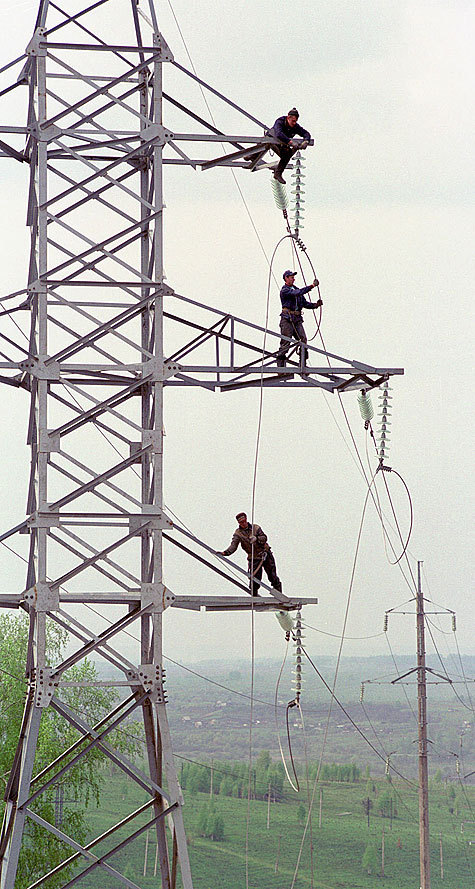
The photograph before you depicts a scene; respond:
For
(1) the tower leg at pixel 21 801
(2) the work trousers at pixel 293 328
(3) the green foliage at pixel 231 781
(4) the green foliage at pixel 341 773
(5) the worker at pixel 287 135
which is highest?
(5) the worker at pixel 287 135

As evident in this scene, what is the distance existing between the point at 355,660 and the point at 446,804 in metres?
25.8

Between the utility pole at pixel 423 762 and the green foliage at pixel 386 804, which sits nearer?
the utility pole at pixel 423 762

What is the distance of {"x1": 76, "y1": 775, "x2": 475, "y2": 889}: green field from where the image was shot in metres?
69.1

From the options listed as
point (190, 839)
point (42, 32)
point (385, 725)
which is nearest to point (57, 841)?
point (42, 32)

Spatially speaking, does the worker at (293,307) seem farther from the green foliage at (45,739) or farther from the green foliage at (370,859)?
the green foliage at (370,859)

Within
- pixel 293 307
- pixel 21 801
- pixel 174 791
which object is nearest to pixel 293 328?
pixel 293 307

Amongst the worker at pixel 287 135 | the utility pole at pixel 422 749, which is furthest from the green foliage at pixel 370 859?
the worker at pixel 287 135

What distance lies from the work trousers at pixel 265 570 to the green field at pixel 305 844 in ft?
160

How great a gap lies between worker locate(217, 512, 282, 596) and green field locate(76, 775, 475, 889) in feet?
160

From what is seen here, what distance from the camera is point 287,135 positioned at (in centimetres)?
1727

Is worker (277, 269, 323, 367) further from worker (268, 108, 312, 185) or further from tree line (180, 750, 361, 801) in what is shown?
tree line (180, 750, 361, 801)

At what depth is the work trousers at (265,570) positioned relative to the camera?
17359 mm

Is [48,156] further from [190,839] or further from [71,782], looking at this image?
[190,839]

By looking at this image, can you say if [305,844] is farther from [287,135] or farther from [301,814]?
[287,135]
